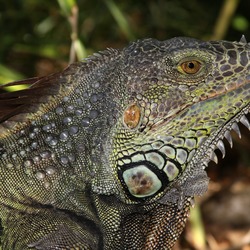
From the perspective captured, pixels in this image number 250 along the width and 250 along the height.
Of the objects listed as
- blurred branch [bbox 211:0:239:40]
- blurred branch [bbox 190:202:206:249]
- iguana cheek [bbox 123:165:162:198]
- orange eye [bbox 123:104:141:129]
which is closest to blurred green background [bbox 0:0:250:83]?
blurred branch [bbox 211:0:239:40]

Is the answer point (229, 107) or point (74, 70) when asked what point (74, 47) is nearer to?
Result: point (74, 70)

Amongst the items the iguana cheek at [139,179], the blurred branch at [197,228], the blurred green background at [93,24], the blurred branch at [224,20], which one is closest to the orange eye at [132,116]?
the iguana cheek at [139,179]

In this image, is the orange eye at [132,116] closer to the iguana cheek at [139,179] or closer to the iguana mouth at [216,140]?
the iguana cheek at [139,179]

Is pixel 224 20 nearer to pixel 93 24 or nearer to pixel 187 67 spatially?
pixel 93 24

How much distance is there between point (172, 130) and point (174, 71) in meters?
0.28

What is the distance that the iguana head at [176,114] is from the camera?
10.3 ft

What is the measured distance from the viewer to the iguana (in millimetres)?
3139

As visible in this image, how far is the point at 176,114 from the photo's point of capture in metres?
3.19

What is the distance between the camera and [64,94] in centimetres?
329

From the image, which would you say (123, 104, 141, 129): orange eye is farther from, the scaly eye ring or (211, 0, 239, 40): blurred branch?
(211, 0, 239, 40): blurred branch

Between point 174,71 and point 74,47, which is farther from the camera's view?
point 74,47

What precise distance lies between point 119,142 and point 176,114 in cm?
30

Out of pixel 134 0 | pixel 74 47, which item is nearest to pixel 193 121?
pixel 74 47

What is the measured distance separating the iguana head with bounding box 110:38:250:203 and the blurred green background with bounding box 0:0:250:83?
332 centimetres
